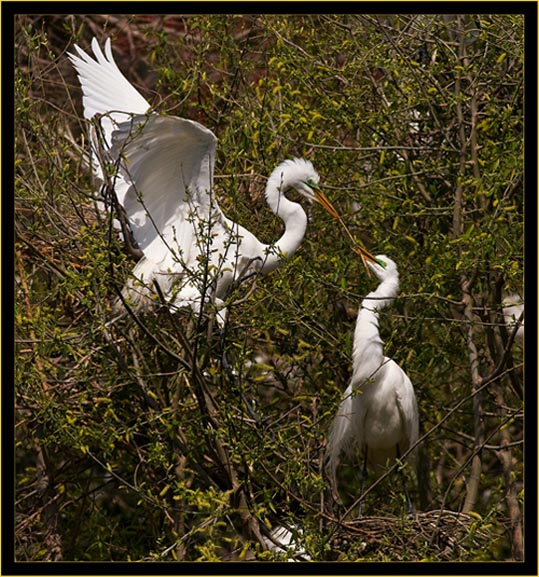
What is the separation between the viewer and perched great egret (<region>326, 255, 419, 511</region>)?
3.45m

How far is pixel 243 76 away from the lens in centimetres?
384

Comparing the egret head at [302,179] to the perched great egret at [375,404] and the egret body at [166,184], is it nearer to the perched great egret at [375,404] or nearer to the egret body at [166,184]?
the egret body at [166,184]

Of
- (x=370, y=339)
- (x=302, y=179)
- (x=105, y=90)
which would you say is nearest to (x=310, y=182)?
(x=302, y=179)

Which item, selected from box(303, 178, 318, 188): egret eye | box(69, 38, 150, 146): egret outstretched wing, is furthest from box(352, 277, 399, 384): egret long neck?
box(69, 38, 150, 146): egret outstretched wing

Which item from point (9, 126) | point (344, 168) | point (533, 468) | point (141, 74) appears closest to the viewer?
point (533, 468)

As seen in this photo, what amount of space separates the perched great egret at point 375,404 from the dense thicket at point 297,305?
9cm

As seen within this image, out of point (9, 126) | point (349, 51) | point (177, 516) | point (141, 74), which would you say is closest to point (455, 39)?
point (349, 51)

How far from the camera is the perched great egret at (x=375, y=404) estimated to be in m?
3.45

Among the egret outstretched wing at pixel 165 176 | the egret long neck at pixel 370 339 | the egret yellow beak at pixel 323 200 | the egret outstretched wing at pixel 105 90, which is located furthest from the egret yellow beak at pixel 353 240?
the egret outstretched wing at pixel 105 90

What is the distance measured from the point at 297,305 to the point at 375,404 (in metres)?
0.85

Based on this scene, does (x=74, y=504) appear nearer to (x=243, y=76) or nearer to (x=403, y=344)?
(x=403, y=344)

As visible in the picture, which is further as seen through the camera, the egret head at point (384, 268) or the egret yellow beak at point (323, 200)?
the egret yellow beak at point (323, 200)

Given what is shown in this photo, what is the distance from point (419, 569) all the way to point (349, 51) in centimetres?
173

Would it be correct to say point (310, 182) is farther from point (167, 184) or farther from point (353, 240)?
point (167, 184)
